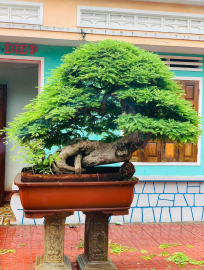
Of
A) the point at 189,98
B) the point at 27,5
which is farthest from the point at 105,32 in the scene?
the point at 189,98

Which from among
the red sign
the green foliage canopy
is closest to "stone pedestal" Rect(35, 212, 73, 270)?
the green foliage canopy

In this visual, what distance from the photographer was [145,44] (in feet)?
18.5

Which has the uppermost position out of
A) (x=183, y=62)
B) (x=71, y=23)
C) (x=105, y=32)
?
(x=71, y=23)

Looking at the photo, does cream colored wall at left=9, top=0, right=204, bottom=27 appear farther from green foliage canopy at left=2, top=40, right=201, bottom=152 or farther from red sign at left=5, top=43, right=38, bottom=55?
green foliage canopy at left=2, top=40, right=201, bottom=152

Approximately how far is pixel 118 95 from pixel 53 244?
1.70 m

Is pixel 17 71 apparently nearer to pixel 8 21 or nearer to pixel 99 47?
pixel 8 21

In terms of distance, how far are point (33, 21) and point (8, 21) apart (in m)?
0.39

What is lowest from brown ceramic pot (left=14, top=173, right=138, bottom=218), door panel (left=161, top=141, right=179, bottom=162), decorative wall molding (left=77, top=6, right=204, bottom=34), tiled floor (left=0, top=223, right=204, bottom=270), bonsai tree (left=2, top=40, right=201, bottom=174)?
tiled floor (left=0, top=223, right=204, bottom=270)

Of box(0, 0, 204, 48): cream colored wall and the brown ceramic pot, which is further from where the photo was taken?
box(0, 0, 204, 48): cream colored wall

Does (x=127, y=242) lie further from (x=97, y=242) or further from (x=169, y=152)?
(x=169, y=152)

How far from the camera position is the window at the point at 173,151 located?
20.1 ft

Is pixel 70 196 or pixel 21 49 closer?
pixel 70 196

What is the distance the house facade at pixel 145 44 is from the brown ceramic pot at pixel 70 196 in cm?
251

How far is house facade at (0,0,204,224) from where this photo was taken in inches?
213
